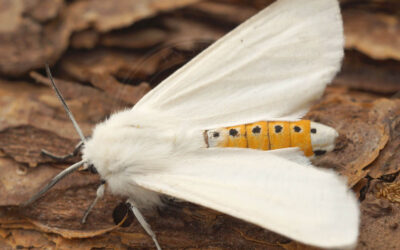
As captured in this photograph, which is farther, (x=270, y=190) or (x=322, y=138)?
(x=322, y=138)

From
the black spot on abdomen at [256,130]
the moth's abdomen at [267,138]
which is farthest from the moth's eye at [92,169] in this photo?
the black spot on abdomen at [256,130]

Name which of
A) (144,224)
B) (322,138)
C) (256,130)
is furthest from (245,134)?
(144,224)

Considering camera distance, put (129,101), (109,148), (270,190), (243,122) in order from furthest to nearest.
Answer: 1. (129,101)
2. (243,122)
3. (109,148)
4. (270,190)

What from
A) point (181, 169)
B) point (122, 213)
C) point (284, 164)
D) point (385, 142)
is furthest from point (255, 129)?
point (122, 213)

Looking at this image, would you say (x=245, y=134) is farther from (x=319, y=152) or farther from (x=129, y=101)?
(x=129, y=101)

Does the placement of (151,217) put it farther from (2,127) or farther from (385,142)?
(385,142)

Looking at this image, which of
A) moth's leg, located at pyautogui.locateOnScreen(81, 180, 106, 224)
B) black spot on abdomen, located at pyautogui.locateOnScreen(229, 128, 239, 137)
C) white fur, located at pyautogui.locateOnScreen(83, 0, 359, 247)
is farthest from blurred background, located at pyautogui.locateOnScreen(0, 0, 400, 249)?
black spot on abdomen, located at pyautogui.locateOnScreen(229, 128, 239, 137)
